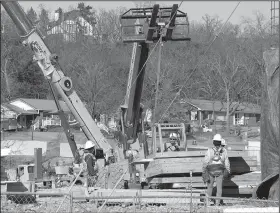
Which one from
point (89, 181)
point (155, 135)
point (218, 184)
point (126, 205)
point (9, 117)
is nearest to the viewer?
point (126, 205)

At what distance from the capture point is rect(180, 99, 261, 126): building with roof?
219 feet

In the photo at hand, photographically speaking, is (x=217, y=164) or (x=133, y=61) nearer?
(x=217, y=164)

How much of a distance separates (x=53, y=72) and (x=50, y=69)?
0.15 m

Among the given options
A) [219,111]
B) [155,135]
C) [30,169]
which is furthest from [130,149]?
[219,111]

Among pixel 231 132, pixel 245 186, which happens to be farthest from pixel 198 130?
pixel 245 186

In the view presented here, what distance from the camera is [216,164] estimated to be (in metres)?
16.4

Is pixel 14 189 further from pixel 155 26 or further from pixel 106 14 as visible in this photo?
pixel 106 14

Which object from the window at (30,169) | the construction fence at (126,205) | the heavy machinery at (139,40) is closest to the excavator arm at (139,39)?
the heavy machinery at (139,40)

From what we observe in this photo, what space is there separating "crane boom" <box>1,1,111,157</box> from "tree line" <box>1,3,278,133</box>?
2066 centimetres

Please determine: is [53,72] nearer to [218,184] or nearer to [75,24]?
[218,184]

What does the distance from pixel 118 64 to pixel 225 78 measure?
356 inches

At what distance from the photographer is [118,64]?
57.1m

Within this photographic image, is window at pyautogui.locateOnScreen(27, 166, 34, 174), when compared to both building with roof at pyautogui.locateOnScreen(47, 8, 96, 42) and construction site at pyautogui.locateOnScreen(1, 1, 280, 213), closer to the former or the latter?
construction site at pyautogui.locateOnScreen(1, 1, 280, 213)

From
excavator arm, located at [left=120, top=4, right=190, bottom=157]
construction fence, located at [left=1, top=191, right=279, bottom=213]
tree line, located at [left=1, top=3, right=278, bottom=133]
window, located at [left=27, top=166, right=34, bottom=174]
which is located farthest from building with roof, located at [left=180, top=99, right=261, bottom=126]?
construction fence, located at [left=1, top=191, right=279, bottom=213]
